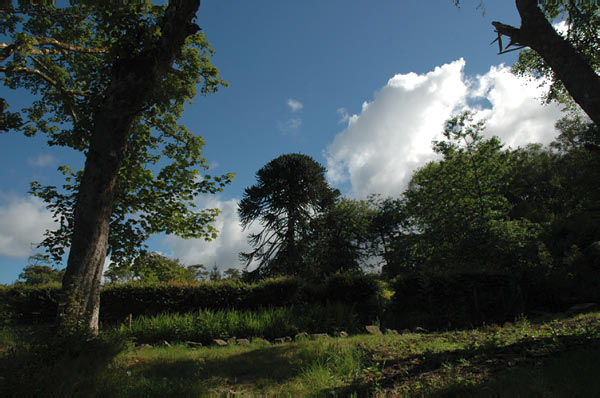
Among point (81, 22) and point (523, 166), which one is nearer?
point (81, 22)

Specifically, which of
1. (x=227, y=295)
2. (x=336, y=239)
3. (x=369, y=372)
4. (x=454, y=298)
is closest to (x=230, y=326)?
(x=227, y=295)

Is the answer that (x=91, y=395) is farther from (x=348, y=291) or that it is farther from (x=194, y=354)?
(x=348, y=291)

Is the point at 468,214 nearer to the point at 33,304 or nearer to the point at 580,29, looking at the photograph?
the point at 580,29

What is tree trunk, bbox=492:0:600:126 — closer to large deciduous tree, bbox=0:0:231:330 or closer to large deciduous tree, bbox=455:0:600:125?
large deciduous tree, bbox=455:0:600:125

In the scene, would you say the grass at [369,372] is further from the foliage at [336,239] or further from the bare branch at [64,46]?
the foliage at [336,239]

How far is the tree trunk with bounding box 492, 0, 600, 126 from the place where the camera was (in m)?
4.73

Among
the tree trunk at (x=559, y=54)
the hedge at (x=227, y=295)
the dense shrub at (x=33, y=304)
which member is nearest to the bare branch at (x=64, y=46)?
the hedge at (x=227, y=295)

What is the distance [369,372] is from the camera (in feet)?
14.5

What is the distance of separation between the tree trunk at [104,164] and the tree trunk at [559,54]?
5911 millimetres

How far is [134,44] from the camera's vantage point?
647 cm

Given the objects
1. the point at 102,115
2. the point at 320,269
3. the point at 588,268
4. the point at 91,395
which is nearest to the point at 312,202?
the point at 320,269

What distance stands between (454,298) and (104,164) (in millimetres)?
11442

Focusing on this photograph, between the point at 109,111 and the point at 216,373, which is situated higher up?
the point at 109,111

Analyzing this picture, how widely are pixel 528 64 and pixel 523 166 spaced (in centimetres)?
2619
